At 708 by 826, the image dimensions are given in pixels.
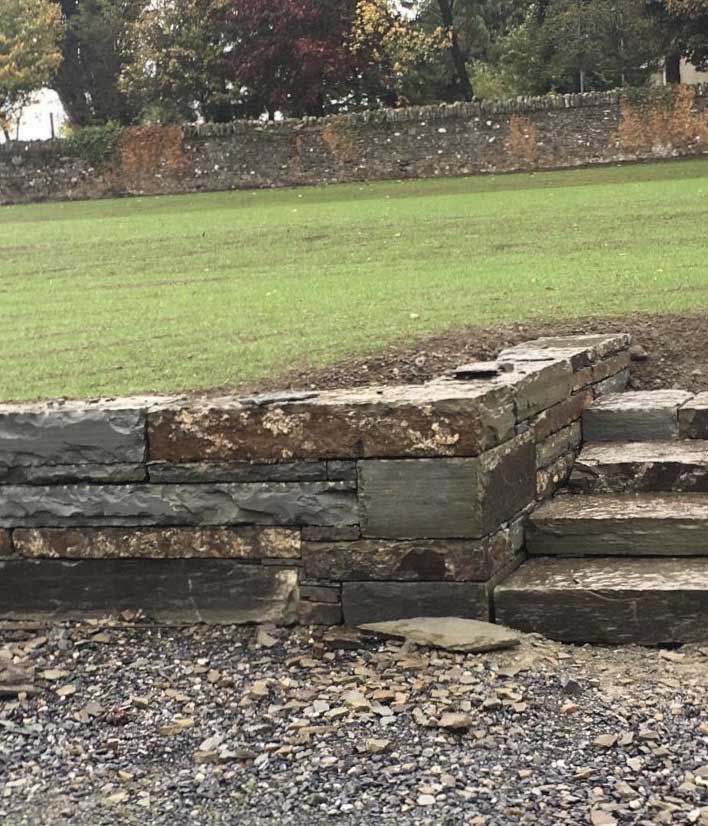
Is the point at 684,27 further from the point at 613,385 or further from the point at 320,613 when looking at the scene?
the point at 320,613

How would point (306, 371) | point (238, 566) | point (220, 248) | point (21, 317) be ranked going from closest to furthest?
point (238, 566) < point (306, 371) < point (21, 317) < point (220, 248)

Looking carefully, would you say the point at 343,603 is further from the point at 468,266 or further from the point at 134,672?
the point at 468,266

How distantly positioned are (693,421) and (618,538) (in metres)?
1.31

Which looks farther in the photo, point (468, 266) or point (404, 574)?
point (468, 266)

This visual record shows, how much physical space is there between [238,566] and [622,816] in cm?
223

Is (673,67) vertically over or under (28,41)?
under

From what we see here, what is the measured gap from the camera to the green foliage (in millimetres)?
30016

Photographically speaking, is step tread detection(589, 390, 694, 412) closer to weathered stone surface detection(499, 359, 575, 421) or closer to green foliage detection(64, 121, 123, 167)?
weathered stone surface detection(499, 359, 575, 421)

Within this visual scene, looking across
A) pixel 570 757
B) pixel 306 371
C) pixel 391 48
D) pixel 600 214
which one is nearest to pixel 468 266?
pixel 600 214

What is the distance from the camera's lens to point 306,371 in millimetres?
7609

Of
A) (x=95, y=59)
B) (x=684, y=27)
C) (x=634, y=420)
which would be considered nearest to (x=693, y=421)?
(x=634, y=420)

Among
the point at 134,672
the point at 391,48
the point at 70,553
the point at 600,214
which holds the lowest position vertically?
the point at 134,672

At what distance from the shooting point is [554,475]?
5891mm

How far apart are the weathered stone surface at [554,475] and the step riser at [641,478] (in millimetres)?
69
